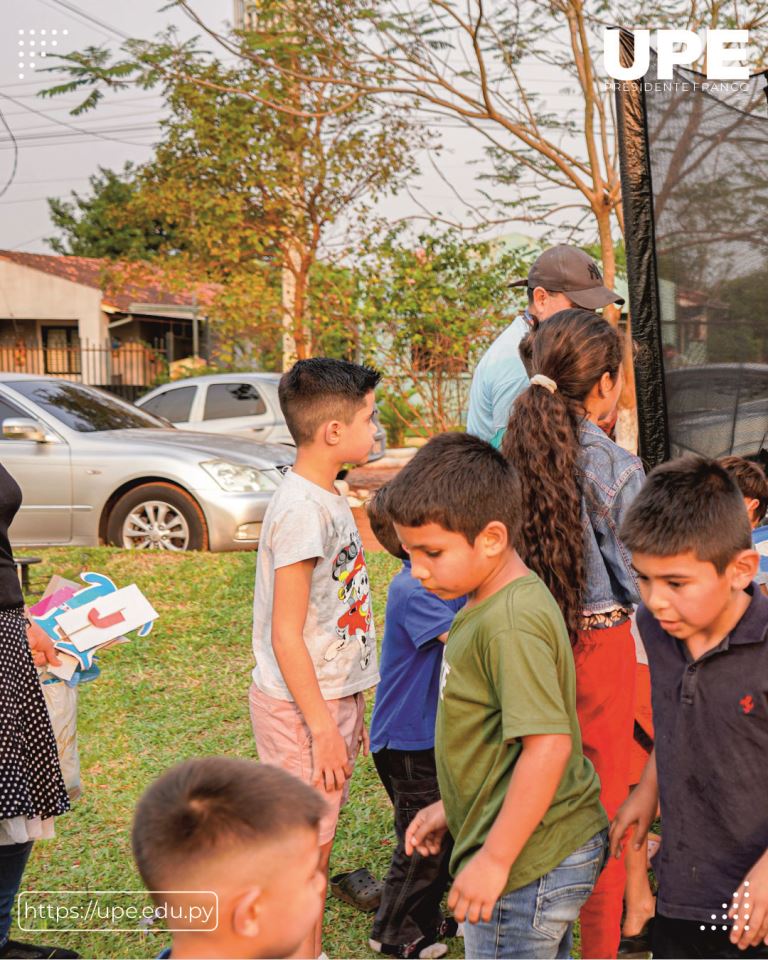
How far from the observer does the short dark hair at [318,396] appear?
9.22 feet

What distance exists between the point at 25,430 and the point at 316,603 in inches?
233

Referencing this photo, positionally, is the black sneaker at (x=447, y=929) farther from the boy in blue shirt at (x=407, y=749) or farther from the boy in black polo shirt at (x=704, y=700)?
the boy in black polo shirt at (x=704, y=700)

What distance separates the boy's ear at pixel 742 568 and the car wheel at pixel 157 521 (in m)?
6.61

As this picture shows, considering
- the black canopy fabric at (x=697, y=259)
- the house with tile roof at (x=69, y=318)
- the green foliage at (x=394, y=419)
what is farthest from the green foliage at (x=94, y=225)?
the black canopy fabric at (x=697, y=259)

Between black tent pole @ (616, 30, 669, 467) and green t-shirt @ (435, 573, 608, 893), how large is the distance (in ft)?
7.12

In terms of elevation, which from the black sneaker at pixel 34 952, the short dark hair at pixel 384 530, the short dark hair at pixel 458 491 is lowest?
the black sneaker at pixel 34 952

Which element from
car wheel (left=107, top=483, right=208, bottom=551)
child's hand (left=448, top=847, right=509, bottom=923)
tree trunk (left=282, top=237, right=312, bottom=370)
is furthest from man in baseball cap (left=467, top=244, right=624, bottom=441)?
tree trunk (left=282, top=237, right=312, bottom=370)

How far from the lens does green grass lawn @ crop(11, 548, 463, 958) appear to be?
368 centimetres

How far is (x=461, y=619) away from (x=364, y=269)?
12316mm

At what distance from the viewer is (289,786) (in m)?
1.42

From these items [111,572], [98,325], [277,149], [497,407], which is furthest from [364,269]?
[98,325]

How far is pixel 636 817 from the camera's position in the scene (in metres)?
2.12

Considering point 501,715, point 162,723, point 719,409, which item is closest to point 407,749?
point 501,715

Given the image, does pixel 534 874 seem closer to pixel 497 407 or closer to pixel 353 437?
pixel 353 437
